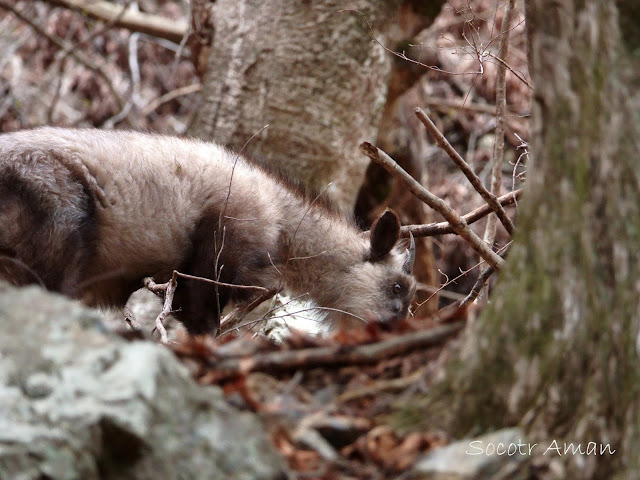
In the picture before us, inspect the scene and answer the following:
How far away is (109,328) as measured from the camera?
2770 millimetres

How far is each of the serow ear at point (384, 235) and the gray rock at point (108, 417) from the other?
3893 millimetres

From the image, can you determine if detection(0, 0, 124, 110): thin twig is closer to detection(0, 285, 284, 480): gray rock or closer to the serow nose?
the serow nose

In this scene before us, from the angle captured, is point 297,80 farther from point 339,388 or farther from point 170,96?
point 339,388

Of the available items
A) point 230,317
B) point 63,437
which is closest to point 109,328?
point 63,437

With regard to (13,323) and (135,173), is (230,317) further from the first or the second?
(13,323)

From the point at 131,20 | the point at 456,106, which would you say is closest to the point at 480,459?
the point at 131,20

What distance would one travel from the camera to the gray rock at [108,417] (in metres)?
2.36

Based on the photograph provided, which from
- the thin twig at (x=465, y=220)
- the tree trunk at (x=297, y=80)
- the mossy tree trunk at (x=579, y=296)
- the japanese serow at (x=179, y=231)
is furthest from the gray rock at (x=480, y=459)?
the tree trunk at (x=297, y=80)

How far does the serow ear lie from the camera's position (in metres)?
6.37

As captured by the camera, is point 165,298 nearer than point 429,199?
No

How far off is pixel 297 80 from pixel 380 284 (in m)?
2.22

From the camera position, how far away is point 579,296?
252 cm

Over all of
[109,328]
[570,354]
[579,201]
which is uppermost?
[579,201]

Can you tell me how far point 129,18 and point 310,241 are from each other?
492 centimetres
